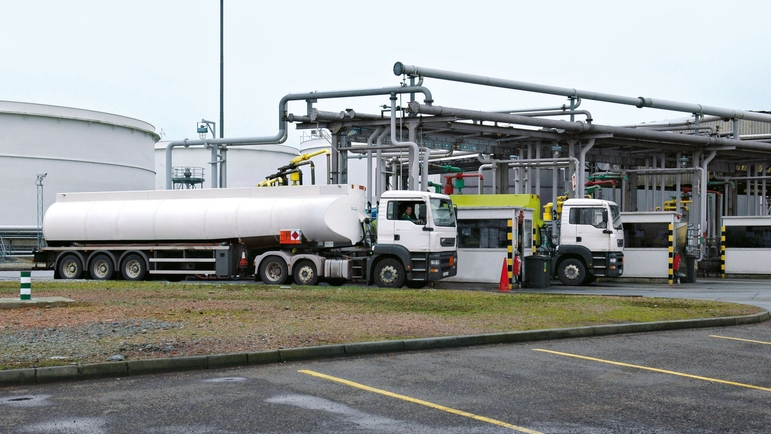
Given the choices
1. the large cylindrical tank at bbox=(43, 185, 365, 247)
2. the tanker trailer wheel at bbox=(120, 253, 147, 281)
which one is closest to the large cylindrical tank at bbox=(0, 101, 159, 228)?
the large cylindrical tank at bbox=(43, 185, 365, 247)

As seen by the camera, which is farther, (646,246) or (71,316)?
(646,246)

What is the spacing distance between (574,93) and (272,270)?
1422 cm

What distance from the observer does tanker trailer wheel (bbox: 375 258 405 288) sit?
2205 cm

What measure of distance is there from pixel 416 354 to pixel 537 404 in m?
3.23

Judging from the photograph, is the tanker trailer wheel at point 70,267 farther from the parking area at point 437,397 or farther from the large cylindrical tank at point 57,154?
the large cylindrical tank at point 57,154

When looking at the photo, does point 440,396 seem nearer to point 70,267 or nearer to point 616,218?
point 616,218

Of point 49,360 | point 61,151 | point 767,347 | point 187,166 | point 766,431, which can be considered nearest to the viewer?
point 766,431

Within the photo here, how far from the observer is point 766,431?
6258 mm

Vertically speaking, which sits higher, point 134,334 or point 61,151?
point 61,151

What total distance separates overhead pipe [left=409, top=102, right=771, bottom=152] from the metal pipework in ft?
3.73

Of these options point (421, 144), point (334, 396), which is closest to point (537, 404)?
point (334, 396)

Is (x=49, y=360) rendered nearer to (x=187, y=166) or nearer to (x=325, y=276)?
(x=325, y=276)

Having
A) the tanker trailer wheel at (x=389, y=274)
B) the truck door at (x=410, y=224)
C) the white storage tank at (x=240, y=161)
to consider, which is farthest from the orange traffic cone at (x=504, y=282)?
the white storage tank at (x=240, y=161)

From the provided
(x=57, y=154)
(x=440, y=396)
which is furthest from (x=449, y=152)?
(x=440, y=396)
